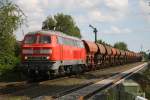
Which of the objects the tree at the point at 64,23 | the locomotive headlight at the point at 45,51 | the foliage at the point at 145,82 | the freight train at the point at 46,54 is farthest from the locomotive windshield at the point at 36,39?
the tree at the point at 64,23

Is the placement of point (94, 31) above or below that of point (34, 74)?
above

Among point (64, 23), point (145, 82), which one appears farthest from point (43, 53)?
point (64, 23)

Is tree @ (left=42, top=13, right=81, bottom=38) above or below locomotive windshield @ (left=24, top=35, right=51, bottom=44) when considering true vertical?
above

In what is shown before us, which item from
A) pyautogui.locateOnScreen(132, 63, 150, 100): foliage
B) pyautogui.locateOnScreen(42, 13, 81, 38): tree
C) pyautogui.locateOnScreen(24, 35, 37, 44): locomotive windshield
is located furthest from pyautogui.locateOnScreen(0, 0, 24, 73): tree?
pyautogui.locateOnScreen(42, 13, 81, 38): tree

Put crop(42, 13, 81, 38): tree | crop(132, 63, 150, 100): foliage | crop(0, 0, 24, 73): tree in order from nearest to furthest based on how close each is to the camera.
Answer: crop(132, 63, 150, 100): foliage, crop(0, 0, 24, 73): tree, crop(42, 13, 81, 38): tree

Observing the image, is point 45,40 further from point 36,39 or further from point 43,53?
point 43,53

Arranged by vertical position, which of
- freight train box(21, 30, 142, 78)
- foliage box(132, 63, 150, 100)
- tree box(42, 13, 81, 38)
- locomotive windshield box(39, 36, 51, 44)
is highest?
tree box(42, 13, 81, 38)

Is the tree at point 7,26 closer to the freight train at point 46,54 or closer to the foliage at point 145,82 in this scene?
the freight train at point 46,54

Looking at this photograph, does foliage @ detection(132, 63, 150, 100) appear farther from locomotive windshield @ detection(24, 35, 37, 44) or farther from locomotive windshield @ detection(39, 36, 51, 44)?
locomotive windshield @ detection(24, 35, 37, 44)

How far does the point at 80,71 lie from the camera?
124 ft

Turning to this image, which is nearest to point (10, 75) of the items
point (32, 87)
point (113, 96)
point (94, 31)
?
point (32, 87)

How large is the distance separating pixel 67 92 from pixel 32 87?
362 centimetres

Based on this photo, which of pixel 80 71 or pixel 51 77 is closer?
pixel 51 77

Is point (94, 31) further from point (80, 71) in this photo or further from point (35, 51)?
point (35, 51)
